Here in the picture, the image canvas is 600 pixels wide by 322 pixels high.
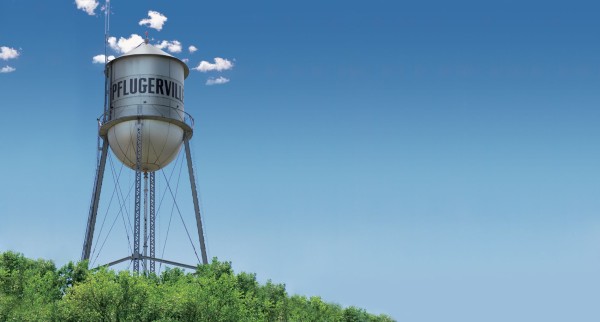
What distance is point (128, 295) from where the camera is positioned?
43688 mm

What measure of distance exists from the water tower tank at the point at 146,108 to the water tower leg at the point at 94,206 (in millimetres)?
1007

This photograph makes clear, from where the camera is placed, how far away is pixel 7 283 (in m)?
47.3

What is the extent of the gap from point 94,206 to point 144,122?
6.30 metres

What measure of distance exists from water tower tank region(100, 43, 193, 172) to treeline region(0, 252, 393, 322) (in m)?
7.52

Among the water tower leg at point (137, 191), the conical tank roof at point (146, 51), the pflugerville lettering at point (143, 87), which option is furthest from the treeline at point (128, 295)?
the conical tank roof at point (146, 51)

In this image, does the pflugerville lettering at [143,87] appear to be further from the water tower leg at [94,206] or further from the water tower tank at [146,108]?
the water tower leg at [94,206]

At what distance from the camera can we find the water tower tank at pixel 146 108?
5228cm

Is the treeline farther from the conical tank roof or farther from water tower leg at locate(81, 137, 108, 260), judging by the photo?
the conical tank roof

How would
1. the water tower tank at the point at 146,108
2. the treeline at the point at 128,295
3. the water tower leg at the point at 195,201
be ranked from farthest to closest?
the water tower leg at the point at 195,201 → the water tower tank at the point at 146,108 → the treeline at the point at 128,295

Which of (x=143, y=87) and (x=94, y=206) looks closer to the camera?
(x=143, y=87)

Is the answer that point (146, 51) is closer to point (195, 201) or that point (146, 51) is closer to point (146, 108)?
point (146, 108)

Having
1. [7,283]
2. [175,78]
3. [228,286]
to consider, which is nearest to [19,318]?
[7,283]

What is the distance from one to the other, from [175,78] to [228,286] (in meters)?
14.2

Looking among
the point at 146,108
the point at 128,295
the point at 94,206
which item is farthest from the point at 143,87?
the point at 128,295
